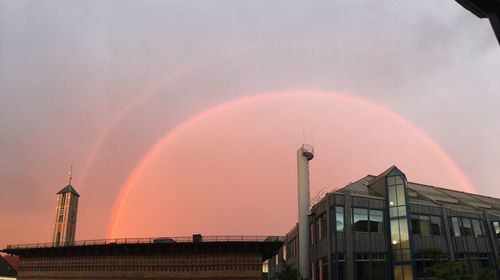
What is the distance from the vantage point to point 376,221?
Result: 46531 millimetres

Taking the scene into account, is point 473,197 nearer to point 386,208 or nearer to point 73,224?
point 386,208

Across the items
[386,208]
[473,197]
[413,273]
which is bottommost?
[413,273]

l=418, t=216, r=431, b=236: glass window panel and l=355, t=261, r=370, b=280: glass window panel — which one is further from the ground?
l=418, t=216, r=431, b=236: glass window panel

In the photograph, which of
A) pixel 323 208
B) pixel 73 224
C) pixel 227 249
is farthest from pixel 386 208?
pixel 73 224

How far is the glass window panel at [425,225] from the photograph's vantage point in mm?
47281

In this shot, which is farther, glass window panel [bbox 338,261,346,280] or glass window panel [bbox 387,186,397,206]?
glass window panel [bbox 387,186,397,206]

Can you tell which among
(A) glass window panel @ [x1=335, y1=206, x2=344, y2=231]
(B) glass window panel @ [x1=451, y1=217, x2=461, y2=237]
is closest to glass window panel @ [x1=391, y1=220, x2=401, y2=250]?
(A) glass window panel @ [x1=335, y1=206, x2=344, y2=231]

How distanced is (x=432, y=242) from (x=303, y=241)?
49.4 feet

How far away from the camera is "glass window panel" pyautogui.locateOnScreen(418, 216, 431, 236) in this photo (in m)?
47.3

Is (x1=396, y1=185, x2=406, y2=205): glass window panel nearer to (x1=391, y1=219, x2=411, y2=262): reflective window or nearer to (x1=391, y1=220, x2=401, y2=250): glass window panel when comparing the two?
(x1=391, y1=219, x2=411, y2=262): reflective window

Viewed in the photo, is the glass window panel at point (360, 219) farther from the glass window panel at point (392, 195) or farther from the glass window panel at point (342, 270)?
the glass window panel at point (342, 270)

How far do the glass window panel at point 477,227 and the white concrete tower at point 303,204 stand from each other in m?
19.8

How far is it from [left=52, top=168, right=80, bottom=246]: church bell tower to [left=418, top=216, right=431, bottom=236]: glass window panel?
70.2 m

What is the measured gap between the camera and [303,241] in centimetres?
5456
